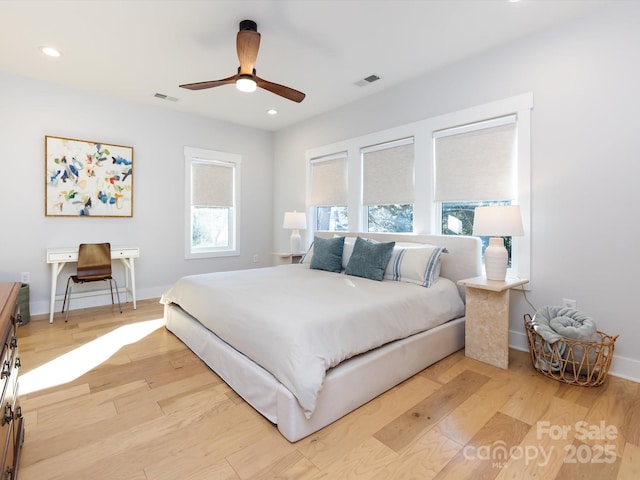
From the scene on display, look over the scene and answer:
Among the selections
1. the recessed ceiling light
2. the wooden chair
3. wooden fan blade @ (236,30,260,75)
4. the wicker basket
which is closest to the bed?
the wicker basket

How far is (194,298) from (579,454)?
2.62m

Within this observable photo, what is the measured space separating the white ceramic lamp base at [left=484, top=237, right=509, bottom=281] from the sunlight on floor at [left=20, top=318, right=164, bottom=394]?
3.15m

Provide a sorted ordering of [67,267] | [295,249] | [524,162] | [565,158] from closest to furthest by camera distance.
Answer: [565,158] → [524,162] → [67,267] → [295,249]

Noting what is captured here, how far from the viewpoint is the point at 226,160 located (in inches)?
203

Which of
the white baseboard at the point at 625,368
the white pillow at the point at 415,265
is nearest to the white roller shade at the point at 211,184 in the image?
the white pillow at the point at 415,265

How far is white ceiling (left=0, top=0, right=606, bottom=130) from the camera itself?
2.40m

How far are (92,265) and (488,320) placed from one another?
4.18m

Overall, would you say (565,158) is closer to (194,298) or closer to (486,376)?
(486,376)

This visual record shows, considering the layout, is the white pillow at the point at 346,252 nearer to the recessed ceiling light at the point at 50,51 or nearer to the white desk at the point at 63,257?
the white desk at the point at 63,257

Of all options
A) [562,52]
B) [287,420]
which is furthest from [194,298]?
[562,52]

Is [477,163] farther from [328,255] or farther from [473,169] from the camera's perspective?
[328,255]

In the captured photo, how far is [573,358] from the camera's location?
2.24m

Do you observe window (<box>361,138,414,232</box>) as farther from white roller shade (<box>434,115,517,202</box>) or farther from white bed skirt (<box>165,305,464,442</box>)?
white bed skirt (<box>165,305,464,442</box>)

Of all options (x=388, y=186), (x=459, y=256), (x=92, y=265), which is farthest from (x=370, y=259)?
(x=92, y=265)
